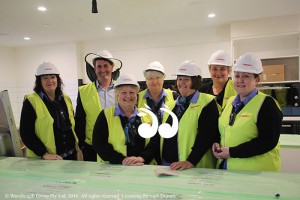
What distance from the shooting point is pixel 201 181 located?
45.1 inches

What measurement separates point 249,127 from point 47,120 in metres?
1.26

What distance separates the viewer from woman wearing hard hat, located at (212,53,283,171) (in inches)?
49.9

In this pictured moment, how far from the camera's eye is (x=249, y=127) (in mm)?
1290

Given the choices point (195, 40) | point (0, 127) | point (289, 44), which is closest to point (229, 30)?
point (195, 40)

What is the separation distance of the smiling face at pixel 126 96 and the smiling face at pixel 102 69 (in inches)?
19.3

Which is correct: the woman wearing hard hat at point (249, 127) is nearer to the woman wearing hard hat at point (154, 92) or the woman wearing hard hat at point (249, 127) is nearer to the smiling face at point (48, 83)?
the woman wearing hard hat at point (154, 92)

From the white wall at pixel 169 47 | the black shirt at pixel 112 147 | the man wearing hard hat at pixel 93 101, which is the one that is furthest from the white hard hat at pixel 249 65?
the white wall at pixel 169 47

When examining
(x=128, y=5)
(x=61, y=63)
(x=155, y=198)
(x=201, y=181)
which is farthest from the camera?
(x=61, y=63)

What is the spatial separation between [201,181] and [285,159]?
59.2 inches

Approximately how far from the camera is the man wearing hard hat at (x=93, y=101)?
6.50ft

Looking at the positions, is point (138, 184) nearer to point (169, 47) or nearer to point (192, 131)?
point (192, 131)

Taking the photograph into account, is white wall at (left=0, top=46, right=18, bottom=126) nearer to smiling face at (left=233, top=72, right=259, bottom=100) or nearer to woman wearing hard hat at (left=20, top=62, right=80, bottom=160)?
woman wearing hard hat at (left=20, top=62, right=80, bottom=160)

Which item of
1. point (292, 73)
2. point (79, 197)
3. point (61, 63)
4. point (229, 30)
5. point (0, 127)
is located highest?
point (229, 30)

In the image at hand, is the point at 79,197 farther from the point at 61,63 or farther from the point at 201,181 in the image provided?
the point at 61,63
